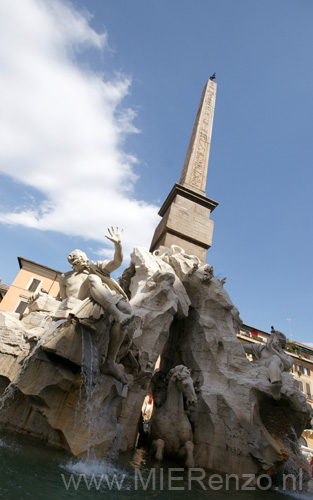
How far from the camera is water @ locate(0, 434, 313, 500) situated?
88.0 inches

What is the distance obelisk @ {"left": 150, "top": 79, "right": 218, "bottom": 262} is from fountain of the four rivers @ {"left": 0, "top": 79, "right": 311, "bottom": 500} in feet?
3.19

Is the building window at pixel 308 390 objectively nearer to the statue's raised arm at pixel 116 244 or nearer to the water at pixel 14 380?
the statue's raised arm at pixel 116 244

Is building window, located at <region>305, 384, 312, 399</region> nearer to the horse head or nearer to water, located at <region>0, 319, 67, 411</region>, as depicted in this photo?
the horse head

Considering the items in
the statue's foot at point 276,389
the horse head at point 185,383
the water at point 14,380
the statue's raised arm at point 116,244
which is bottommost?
the water at point 14,380

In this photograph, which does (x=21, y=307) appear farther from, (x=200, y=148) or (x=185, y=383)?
(x=185, y=383)

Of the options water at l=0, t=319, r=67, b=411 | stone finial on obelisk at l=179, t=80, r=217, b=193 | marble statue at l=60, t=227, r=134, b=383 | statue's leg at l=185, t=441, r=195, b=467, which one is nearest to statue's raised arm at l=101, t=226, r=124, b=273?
marble statue at l=60, t=227, r=134, b=383

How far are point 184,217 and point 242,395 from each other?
5.26 m

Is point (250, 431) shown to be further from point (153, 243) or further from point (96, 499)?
point (153, 243)

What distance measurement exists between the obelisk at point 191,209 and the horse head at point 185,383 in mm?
3938

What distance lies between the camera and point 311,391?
74.4ft

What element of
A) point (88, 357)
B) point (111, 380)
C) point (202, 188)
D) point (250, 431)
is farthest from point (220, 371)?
point (202, 188)

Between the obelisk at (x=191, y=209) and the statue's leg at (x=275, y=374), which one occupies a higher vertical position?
the obelisk at (x=191, y=209)

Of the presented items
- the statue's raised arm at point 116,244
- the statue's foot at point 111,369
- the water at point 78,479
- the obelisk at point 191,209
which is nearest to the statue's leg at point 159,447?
the water at point 78,479

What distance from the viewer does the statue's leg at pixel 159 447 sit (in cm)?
450
